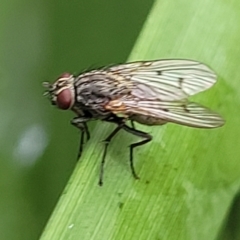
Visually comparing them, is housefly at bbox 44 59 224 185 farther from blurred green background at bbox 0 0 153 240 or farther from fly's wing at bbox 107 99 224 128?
blurred green background at bbox 0 0 153 240

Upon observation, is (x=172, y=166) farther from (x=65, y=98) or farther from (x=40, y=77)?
(x=40, y=77)

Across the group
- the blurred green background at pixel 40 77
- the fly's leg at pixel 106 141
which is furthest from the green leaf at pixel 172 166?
the blurred green background at pixel 40 77

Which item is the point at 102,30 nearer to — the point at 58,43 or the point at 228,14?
the point at 58,43

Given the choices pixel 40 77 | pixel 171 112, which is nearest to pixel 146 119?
pixel 171 112

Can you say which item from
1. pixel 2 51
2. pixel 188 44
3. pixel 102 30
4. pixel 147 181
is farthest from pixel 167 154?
pixel 2 51

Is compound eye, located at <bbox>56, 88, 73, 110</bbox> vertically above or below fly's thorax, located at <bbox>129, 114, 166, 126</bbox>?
below

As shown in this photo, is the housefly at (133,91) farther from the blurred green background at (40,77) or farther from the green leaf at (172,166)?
the blurred green background at (40,77)

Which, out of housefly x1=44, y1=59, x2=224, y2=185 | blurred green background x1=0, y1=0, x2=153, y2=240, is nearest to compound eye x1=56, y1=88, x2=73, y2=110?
housefly x1=44, y1=59, x2=224, y2=185
